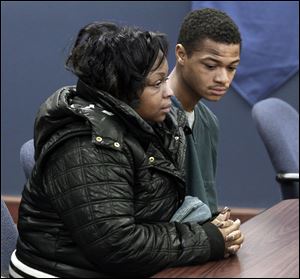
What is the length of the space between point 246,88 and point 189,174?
190 centimetres

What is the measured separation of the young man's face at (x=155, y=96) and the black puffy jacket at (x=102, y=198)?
0.07 meters

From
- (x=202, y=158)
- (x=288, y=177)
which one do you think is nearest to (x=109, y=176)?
(x=202, y=158)

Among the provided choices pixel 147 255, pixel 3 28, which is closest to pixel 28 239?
pixel 147 255

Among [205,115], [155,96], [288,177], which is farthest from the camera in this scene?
[288,177]

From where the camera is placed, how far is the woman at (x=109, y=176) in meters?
1.41

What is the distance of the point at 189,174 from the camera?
1.93 m

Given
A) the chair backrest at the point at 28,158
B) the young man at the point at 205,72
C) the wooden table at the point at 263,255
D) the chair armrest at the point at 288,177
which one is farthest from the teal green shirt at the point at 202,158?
the chair armrest at the point at 288,177

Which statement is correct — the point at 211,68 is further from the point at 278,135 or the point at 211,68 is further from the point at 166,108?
the point at 278,135

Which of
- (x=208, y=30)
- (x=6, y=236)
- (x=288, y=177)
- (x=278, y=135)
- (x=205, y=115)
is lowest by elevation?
(x=288, y=177)

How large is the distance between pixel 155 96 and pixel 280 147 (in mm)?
1298

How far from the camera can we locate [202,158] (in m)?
2.08

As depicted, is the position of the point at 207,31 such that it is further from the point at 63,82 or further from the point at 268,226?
the point at 63,82

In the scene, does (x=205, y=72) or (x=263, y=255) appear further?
(x=205, y=72)

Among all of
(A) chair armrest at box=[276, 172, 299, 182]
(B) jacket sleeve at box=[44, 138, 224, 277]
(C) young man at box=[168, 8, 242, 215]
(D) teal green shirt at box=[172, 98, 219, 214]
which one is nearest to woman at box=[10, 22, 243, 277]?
(B) jacket sleeve at box=[44, 138, 224, 277]
